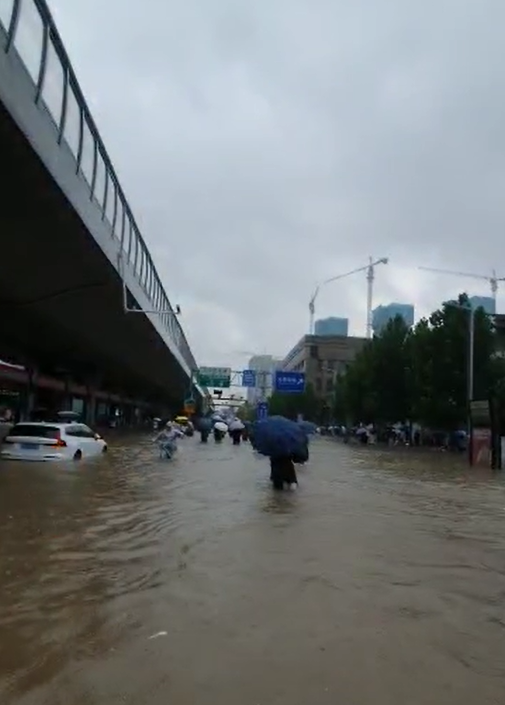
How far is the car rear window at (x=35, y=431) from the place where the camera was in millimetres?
23297

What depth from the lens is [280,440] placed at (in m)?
16.8

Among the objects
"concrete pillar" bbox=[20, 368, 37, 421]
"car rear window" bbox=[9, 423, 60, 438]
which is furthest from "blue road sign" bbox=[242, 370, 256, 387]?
"car rear window" bbox=[9, 423, 60, 438]

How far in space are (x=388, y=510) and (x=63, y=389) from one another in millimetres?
50788

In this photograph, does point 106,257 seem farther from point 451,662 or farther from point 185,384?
point 185,384

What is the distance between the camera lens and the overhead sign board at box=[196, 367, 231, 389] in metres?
84.5

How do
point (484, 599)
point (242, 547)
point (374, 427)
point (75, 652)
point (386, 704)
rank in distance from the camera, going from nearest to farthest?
1. point (386, 704)
2. point (75, 652)
3. point (484, 599)
4. point (242, 547)
5. point (374, 427)

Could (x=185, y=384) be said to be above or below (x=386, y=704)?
above

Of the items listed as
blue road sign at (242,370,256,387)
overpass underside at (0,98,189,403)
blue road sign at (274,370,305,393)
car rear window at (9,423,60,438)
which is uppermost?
blue road sign at (242,370,256,387)

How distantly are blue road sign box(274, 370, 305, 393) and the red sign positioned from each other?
122ft

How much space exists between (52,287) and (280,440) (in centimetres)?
1140

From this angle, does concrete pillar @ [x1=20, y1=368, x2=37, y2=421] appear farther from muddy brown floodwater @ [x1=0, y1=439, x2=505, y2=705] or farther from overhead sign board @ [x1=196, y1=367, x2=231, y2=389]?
muddy brown floodwater @ [x1=0, y1=439, x2=505, y2=705]

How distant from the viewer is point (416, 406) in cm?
5084

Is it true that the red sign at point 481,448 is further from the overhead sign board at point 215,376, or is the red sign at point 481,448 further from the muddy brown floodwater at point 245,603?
the overhead sign board at point 215,376

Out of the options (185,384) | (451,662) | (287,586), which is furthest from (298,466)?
(185,384)
